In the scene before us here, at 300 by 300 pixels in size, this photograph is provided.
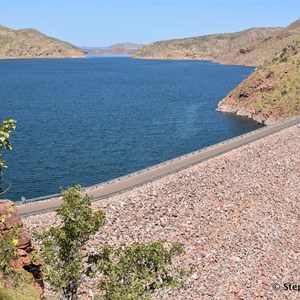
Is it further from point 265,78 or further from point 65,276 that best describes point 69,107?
point 65,276

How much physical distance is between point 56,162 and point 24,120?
131 ft

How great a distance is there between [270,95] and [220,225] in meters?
83.5

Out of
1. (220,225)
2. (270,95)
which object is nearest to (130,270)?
(220,225)

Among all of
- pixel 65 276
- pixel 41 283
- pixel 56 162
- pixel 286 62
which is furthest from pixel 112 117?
pixel 65 276

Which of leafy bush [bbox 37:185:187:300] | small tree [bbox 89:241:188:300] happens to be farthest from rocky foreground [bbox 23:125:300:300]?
leafy bush [bbox 37:185:187:300]

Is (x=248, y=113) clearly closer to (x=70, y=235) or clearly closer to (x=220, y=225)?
(x=220, y=225)

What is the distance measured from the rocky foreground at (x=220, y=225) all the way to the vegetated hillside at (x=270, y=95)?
59.3 meters

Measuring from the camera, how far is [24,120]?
106000 mm

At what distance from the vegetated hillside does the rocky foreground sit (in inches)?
2333

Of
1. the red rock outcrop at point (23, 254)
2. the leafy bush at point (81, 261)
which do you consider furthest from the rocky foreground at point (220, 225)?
the leafy bush at point (81, 261)

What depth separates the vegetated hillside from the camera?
106831mm

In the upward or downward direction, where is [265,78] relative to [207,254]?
upward

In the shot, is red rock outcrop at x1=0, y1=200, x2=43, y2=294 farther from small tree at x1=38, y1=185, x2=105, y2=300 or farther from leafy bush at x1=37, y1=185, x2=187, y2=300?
small tree at x1=38, y1=185, x2=105, y2=300

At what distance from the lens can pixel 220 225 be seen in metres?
38.3
